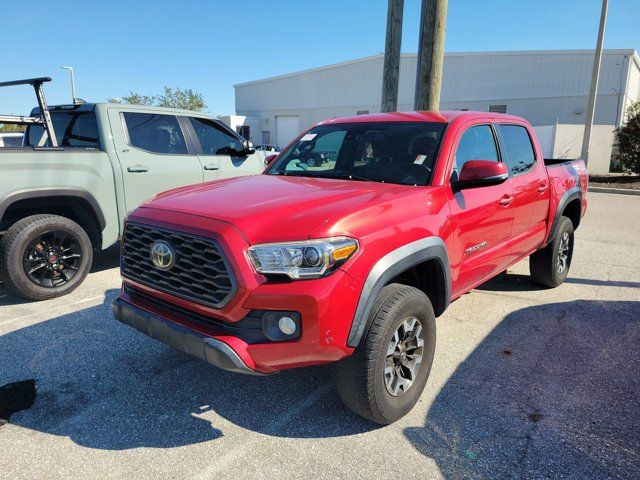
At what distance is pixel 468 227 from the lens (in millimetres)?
3240

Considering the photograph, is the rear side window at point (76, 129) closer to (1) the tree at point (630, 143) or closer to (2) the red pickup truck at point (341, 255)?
(2) the red pickup truck at point (341, 255)

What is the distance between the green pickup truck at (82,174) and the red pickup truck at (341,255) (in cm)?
212

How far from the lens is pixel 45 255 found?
461 centimetres

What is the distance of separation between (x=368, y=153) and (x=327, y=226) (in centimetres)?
145

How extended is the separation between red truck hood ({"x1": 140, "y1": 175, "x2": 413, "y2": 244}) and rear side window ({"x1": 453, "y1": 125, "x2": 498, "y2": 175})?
2.17ft

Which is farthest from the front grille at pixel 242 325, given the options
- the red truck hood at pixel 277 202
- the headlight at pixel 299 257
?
the red truck hood at pixel 277 202

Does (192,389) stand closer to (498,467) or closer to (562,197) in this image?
(498,467)

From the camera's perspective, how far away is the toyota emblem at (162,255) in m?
2.55

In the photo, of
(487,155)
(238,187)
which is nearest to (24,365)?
(238,187)

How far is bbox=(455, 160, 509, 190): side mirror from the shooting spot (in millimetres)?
3031

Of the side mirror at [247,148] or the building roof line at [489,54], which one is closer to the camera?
the side mirror at [247,148]

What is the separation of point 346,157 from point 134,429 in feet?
7.88

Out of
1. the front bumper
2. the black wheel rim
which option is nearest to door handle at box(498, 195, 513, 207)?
the front bumper

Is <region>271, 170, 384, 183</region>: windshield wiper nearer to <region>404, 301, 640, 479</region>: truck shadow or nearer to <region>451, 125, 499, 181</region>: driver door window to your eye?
<region>451, 125, 499, 181</region>: driver door window
